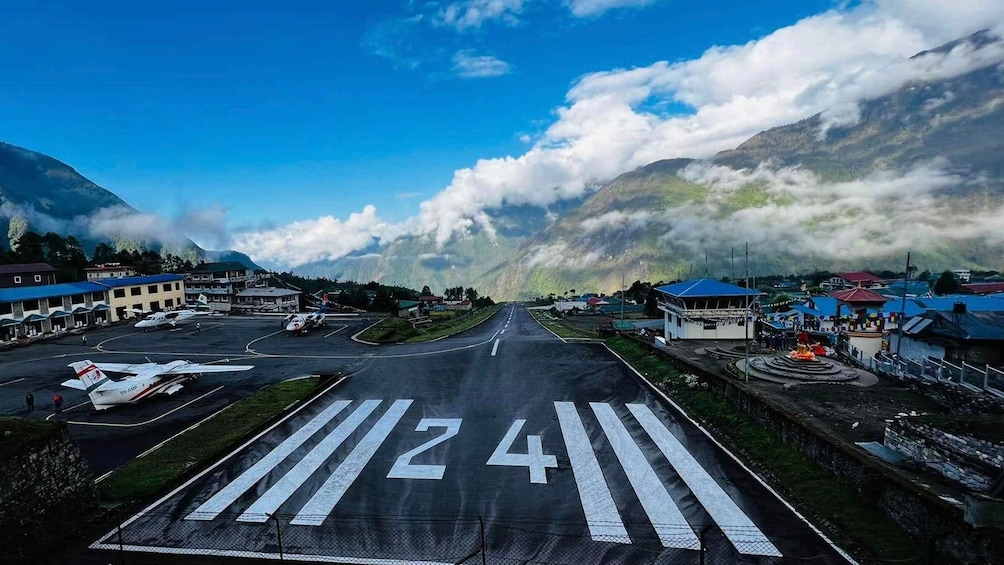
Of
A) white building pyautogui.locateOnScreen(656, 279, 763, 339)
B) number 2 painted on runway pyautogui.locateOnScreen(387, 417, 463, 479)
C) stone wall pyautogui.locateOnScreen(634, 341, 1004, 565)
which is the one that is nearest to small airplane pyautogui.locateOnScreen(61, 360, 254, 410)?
number 2 painted on runway pyautogui.locateOnScreen(387, 417, 463, 479)

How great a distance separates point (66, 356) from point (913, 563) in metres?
56.6

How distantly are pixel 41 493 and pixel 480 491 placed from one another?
1230 cm

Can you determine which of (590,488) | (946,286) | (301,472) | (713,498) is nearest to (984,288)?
(946,286)

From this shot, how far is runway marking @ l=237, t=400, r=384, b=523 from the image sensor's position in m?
14.0

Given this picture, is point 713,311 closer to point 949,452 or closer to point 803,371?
point 803,371

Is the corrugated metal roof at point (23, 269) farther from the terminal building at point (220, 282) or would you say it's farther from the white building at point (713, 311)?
the white building at point (713, 311)

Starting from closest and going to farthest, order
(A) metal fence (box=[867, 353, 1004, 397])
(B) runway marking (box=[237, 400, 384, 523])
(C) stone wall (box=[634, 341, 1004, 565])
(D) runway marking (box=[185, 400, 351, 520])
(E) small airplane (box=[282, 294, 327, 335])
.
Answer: (C) stone wall (box=[634, 341, 1004, 565])
(B) runway marking (box=[237, 400, 384, 523])
(D) runway marking (box=[185, 400, 351, 520])
(A) metal fence (box=[867, 353, 1004, 397])
(E) small airplane (box=[282, 294, 327, 335])

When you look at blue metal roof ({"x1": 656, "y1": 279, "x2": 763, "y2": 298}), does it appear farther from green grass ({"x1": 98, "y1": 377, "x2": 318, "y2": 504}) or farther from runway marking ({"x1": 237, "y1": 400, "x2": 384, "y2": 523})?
green grass ({"x1": 98, "y1": 377, "x2": 318, "y2": 504})

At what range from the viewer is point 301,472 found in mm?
16500

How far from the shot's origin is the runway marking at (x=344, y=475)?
45.2 feet

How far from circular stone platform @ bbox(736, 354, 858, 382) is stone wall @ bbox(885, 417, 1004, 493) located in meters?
9.19

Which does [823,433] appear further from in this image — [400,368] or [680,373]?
[400,368]

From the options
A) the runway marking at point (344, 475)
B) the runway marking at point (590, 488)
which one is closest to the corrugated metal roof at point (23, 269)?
the runway marking at point (344, 475)

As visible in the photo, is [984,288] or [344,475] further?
[984,288]
